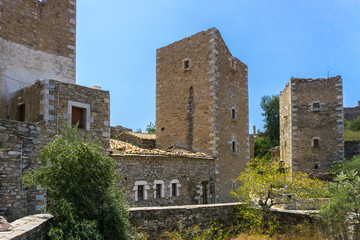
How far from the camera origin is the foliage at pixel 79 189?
6652mm

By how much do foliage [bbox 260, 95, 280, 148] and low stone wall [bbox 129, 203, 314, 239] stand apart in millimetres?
32127

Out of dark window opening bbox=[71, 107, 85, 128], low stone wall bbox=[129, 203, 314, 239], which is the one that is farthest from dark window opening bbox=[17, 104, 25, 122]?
low stone wall bbox=[129, 203, 314, 239]

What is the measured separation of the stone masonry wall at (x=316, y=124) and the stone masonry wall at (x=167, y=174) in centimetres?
1071

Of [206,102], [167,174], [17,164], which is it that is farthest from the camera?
[206,102]

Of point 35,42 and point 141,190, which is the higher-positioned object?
point 35,42

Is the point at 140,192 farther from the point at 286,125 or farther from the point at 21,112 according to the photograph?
the point at 286,125

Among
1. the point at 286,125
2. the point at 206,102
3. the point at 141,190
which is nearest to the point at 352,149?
the point at 286,125

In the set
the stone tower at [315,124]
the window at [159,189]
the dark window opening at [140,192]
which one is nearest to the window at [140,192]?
the dark window opening at [140,192]

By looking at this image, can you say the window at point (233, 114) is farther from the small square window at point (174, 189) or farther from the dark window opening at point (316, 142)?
the dark window opening at point (316, 142)

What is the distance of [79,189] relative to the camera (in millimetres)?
6992

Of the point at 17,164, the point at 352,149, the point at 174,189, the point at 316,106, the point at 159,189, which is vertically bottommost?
the point at 174,189

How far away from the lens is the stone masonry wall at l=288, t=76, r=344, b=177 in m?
23.3

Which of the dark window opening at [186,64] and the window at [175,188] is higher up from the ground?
the dark window opening at [186,64]

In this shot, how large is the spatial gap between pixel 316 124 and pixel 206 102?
36.5ft
